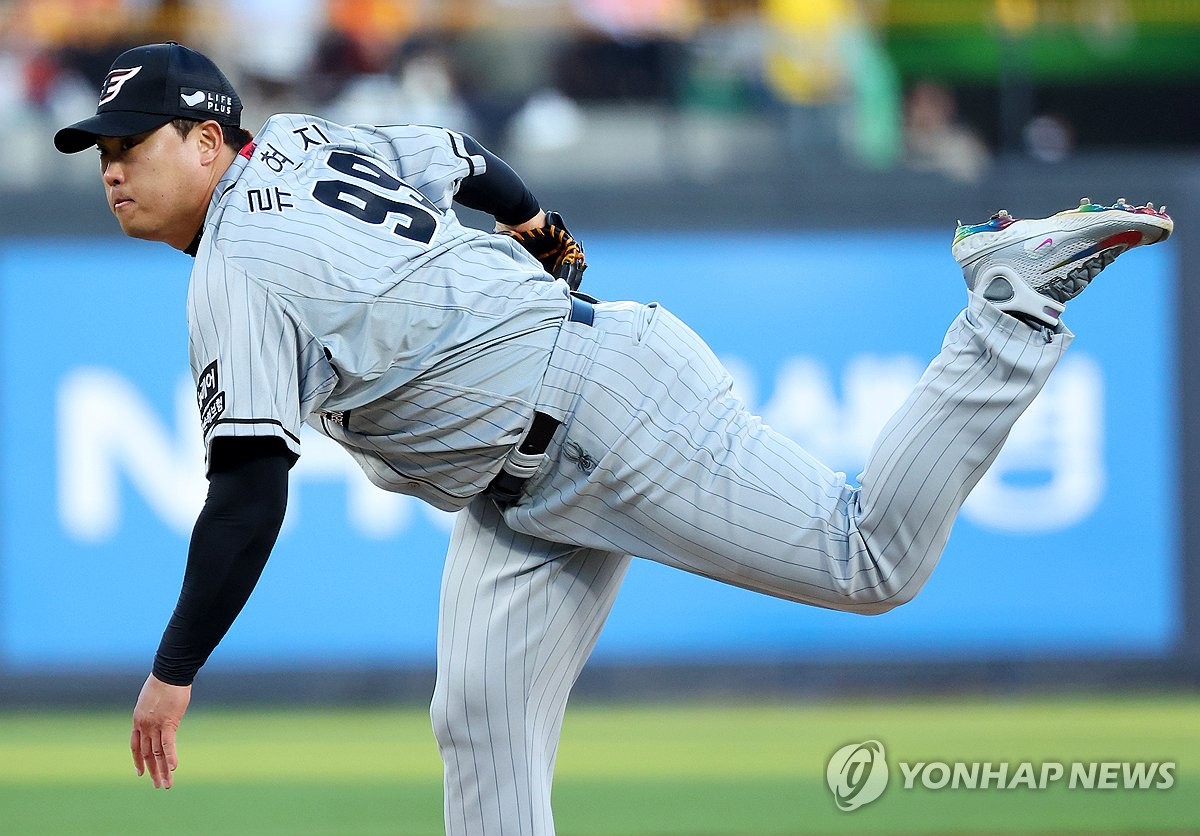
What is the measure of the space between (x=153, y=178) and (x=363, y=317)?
1.75ft

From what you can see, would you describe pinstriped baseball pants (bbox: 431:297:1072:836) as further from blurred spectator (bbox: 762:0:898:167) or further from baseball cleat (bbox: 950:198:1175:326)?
blurred spectator (bbox: 762:0:898:167)

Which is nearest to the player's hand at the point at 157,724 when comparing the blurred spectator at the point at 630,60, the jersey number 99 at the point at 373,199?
the jersey number 99 at the point at 373,199

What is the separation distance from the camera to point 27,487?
818 centimetres

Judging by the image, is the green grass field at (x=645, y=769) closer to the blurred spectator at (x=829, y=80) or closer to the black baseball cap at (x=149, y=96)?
the black baseball cap at (x=149, y=96)

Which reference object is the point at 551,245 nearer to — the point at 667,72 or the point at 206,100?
the point at 206,100

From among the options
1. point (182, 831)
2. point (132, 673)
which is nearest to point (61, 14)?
point (132, 673)

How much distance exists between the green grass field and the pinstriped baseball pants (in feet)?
5.82

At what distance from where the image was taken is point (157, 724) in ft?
10.9

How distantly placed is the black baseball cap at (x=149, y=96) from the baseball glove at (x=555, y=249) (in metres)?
1.02

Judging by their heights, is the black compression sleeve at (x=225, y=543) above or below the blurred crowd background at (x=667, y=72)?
below

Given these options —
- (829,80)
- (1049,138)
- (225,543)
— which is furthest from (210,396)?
(1049,138)

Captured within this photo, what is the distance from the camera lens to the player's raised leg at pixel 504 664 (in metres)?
3.73
